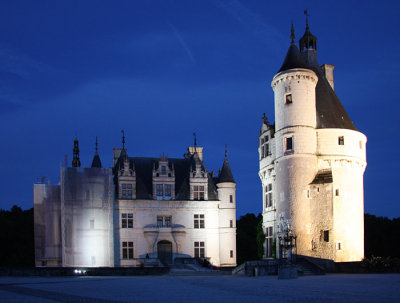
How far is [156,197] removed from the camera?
4378 centimetres

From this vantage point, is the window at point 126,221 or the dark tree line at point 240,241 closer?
the window at point 126,221

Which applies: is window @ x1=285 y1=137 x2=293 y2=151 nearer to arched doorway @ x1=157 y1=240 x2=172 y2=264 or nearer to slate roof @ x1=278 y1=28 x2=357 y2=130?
slate roof @ x1=278 y1=28 x2=357 y2=130

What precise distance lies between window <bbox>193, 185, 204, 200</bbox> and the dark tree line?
5251 mm

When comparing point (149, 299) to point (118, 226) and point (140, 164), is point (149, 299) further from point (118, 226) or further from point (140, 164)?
point (140, 164)

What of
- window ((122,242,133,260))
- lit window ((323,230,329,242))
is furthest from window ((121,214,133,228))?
lit window ((323,230,329,242))

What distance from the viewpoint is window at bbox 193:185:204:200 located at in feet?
146

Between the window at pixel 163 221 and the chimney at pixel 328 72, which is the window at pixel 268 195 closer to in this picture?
the window at pixel 163 221

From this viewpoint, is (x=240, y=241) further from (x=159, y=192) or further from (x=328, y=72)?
(x=328, y=72)

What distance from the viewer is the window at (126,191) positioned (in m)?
42.9

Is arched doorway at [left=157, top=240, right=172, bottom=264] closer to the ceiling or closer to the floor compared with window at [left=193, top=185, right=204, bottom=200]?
closer to the floor

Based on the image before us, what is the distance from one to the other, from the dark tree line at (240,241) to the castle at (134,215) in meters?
4.33

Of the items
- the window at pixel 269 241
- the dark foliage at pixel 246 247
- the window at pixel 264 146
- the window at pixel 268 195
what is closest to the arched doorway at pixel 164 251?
the window at pixel 269 241

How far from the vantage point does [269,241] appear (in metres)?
40.2

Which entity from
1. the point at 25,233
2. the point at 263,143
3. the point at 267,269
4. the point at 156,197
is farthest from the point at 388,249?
the point at 25,233
